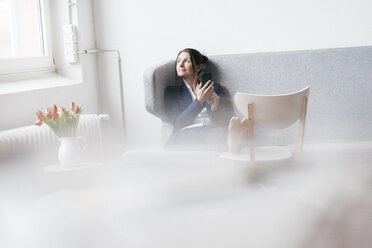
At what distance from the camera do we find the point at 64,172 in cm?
287

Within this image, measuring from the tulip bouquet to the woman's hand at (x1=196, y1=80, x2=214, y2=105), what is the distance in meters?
0.86

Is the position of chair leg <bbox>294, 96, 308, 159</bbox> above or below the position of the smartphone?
below

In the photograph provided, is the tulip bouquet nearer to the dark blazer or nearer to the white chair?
the dark blazer

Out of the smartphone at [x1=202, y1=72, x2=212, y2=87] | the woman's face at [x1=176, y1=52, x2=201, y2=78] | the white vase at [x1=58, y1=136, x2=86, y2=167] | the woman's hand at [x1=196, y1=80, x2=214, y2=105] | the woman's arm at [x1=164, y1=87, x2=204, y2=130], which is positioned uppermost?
the woman's face at [x1=176, y1=52, x2=201, y2=78]

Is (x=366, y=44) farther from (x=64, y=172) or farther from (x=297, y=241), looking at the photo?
(x=297, y=241)

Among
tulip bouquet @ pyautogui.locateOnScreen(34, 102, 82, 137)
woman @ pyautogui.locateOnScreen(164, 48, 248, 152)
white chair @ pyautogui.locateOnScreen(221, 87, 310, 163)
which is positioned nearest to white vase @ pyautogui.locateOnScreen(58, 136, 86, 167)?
tulip bouquet @ pyautogui.locateOnScreen(34, 102, 82, 137)

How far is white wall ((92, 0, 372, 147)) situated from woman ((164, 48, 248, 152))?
464mm

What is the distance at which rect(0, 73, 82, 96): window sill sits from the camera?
3.43 metres

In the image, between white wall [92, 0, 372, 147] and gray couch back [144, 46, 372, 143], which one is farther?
white wall [92, 0, 372, 147]

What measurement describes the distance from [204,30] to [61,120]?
1.65 meters

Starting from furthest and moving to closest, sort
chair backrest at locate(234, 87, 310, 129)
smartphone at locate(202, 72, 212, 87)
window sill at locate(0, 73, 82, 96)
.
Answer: smartphone at locate(202, 72, 212, 87)
window sill at locate(0, 73, 82, 96)
chair backrest at locate(234, 87, 310, 129)

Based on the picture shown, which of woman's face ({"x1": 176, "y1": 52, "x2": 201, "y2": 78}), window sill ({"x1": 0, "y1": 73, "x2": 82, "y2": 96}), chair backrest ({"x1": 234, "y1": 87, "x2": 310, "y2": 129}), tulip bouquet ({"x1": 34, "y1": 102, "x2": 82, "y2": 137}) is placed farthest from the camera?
woman's face ({"x1": 176, "y1": 52, "x2": 201, "y2": 78})

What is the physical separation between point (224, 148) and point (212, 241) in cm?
210

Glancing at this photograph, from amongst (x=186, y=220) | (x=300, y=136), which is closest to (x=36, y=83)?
(x=300, y=136)
